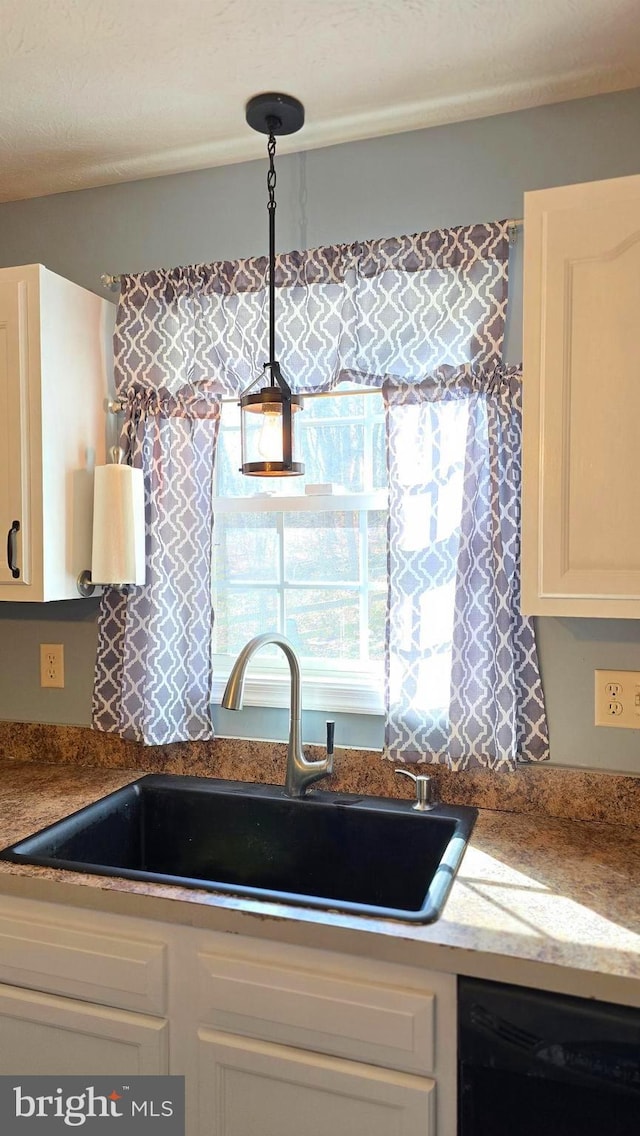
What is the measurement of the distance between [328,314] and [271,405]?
0.37m

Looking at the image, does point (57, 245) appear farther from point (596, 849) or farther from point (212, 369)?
point (596, 849)

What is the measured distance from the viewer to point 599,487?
137cm

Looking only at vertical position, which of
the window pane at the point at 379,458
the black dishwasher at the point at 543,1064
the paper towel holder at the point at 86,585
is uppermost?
the window pane at the point at 379,458

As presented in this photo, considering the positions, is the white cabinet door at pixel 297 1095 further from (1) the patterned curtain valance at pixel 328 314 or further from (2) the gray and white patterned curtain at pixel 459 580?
(1) the patterned curtain valance at pixel 328 314

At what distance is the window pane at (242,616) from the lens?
6.57 ft

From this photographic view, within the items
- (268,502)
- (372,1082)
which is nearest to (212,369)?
(268,502)

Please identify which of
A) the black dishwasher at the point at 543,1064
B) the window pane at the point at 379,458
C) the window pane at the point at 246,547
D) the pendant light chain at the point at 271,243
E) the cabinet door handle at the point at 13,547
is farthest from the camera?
the window pane at the point at 246,547

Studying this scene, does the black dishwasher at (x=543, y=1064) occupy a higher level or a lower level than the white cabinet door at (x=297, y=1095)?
higher

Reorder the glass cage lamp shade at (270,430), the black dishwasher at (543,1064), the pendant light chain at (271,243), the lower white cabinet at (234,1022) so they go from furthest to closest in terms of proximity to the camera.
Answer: the pendant light chain at (271,243)
the glass cage lamp shade at (270,430)
the lower white cabinet at (234,1022)
the black dishwasher at (543,1064)

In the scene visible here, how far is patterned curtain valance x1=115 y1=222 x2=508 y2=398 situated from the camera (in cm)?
171

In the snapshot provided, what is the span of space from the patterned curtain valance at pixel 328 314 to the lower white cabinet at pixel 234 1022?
120 centimetres

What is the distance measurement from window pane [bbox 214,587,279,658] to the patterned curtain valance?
1.69 ft

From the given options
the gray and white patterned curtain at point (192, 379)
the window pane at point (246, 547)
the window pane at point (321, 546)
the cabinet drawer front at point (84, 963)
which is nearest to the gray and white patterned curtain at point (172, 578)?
the gray and white patterned curtain at point (192, 379)

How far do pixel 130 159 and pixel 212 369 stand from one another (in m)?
0.57
